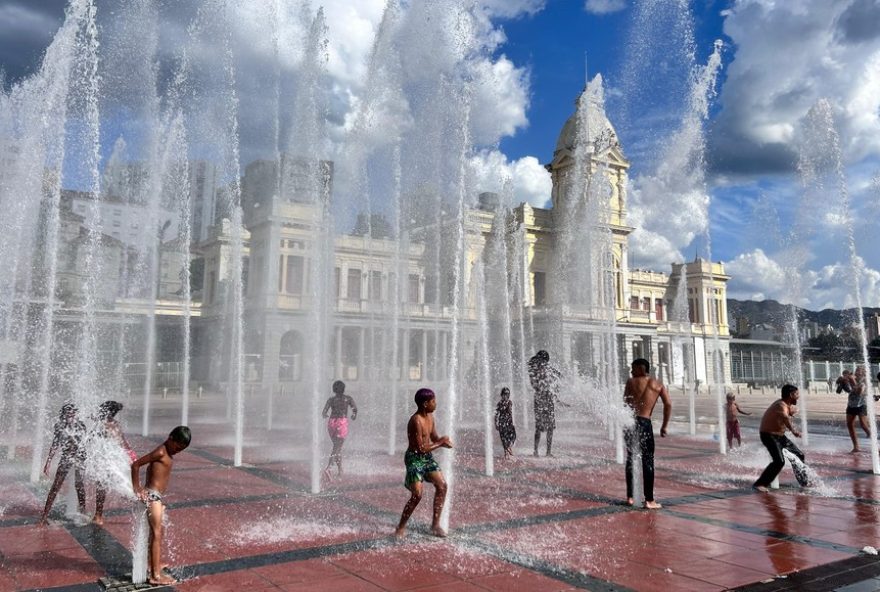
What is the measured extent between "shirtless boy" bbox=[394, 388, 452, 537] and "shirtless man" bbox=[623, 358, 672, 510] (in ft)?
7.72

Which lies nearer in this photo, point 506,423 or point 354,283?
point 506,423

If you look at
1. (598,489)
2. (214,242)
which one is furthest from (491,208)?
(598,489)

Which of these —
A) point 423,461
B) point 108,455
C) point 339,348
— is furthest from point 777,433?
point 339,348

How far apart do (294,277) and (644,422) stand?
106 feet

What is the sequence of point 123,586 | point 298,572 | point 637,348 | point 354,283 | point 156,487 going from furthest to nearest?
point 637,348, point 354,283, point 298,572, point 156,487, point 123,586

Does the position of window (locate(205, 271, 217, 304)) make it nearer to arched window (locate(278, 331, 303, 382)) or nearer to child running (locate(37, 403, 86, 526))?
arched window (locate(278, 331, 303, 382))

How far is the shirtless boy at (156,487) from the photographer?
12.9 ft

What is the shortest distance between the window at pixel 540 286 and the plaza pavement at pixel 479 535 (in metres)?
43.0

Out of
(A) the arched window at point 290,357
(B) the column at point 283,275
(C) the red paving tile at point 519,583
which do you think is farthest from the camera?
(A) the arched window at point 290,357

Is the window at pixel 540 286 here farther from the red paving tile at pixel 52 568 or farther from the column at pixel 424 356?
the red paving tile at pixel 52 568

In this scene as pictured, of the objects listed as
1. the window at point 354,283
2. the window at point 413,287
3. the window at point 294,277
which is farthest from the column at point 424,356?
the window at point 294,277

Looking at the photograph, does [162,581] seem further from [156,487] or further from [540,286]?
[540,286]

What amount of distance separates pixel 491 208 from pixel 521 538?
50.6 m

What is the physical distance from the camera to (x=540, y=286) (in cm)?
→ 5225
